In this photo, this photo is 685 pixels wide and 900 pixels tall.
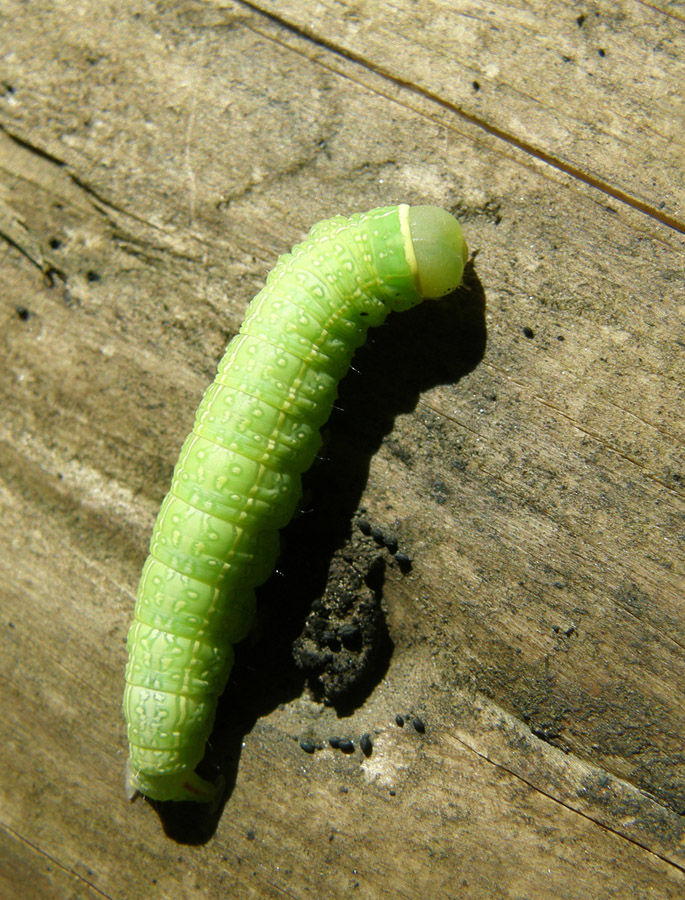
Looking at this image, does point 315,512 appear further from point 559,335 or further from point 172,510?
point 559,335

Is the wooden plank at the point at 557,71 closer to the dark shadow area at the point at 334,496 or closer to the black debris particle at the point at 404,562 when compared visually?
the dark shadow area at the point at 334,496

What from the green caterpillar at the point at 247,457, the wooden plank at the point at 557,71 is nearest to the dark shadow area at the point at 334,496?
the green caterpillar at the point at 247,457

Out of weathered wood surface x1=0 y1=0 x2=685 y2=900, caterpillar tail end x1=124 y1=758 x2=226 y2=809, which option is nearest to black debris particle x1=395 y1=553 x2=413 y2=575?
weathered wood surface x1=0 y1=0 x2=685 y2=900

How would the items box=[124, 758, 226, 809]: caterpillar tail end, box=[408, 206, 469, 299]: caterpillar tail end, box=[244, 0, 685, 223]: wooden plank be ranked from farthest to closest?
box=[244, 0, 685, 223]: wooden plank
box=[124, 758, 226, 809]: caterpillar tail end
box=[408, 206, 469, 299]: caterpillar tail end

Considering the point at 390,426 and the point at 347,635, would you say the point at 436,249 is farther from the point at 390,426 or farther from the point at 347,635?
the point at 347,635

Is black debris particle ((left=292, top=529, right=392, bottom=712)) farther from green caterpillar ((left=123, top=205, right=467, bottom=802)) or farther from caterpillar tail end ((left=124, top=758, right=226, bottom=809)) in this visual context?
caterpillar tail end ((left=124, top=758, right=226, bottom=809))
